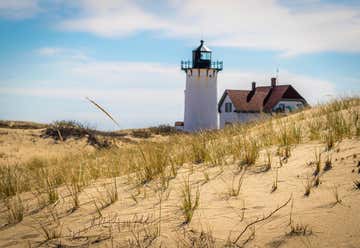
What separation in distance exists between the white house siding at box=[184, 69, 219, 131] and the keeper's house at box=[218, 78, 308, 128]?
3.10 meters

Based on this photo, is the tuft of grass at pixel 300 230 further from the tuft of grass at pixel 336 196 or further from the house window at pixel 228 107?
the house window at pixel 228 107

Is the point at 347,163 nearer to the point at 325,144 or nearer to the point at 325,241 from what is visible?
the point at 325,144

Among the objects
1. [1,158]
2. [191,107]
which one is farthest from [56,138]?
[191,107]

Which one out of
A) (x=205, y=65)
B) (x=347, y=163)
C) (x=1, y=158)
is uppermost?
(x=205, y=65)

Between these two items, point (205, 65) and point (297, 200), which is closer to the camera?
point (297, 200)

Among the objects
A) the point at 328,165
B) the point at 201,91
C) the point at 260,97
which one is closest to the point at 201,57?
the point at 201,91

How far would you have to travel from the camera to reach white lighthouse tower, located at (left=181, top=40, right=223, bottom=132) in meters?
33.7

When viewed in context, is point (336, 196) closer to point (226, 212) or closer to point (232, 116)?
point (226, 212)

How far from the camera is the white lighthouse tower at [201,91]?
33688 millimetres

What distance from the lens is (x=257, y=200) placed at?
3801 mm

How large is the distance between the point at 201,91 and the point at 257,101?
24.5ft

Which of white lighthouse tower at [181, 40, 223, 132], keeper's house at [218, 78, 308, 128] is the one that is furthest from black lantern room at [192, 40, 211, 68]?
keeper's house at [218, 78, 308, 128]

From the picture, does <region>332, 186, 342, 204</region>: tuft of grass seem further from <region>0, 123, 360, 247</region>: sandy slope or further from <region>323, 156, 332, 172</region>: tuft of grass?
<region>323, 156, 332, 172</region>: tuft of grass

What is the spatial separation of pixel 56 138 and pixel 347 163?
20.0 metres
